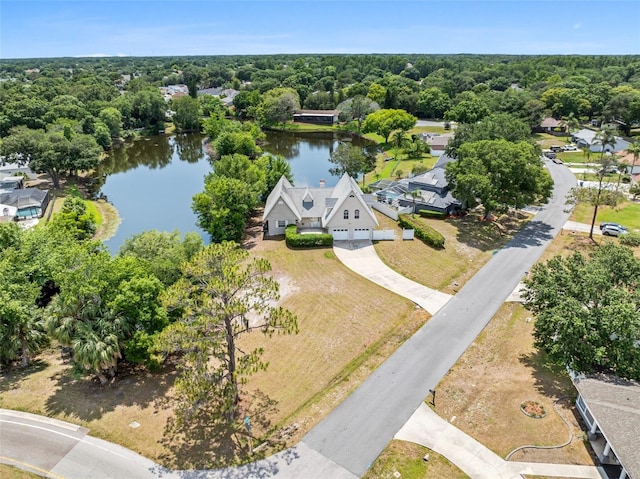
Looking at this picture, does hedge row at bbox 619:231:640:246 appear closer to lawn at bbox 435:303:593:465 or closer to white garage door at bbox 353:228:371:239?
lawn at bbox 435:303:593:465

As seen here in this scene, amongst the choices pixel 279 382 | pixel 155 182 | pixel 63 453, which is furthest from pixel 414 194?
pixel 155 182

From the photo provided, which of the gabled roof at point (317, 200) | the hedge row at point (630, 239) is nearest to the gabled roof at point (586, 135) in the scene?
the hedge row at point (630, 239)

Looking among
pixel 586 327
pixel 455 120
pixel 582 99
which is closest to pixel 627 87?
pixel 582 99

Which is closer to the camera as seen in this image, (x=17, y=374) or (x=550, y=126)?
(x=17, y=374)

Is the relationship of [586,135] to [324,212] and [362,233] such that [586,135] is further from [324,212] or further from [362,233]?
[324,212]

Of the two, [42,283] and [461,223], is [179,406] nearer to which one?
[42,283]

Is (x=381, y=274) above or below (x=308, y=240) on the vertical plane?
below

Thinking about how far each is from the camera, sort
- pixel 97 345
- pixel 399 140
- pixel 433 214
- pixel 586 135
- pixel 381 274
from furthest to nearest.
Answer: pixel 399 140 < pixel 586 135 < pixel 433 214 < pixel 381 274 < pixel 97 345

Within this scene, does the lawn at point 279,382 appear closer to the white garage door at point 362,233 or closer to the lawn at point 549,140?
the white garage door at point 362,233
